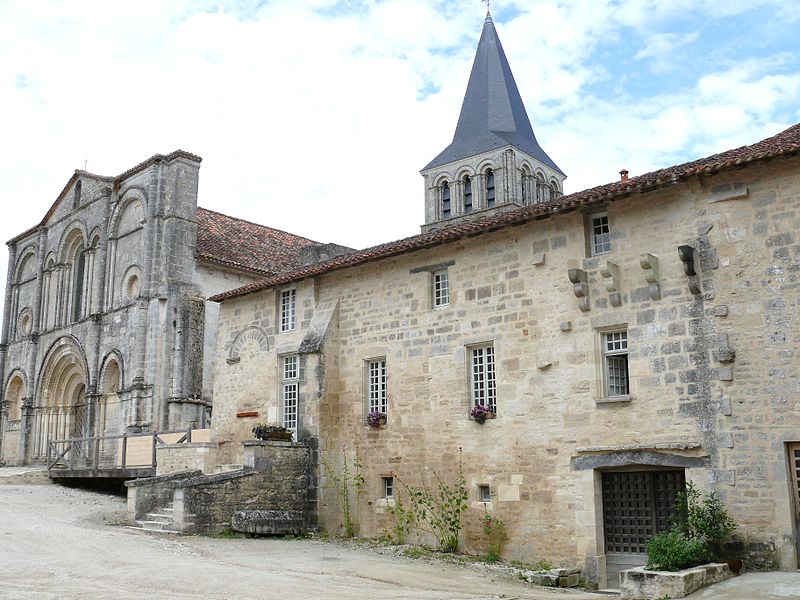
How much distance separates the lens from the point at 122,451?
2319cm

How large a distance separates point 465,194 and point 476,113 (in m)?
3.97

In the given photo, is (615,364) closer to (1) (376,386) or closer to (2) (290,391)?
(1) (376,386)

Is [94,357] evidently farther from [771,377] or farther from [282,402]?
[771,377]

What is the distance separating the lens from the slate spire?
38781 mm

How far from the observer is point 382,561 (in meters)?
14.7

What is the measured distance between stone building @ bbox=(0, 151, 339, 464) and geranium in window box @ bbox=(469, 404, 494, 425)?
42.6ft

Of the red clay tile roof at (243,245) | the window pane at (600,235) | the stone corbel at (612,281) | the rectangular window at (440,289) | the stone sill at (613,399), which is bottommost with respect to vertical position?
the stone sill at (613,399)

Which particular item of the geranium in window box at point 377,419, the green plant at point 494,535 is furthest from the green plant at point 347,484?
the green plant at point 494,535

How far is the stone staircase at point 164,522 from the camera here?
1662cm

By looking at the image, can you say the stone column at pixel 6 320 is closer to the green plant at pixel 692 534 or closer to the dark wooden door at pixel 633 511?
the dark wooden door at pixel 633 511

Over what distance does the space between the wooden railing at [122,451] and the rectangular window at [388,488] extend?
627cm

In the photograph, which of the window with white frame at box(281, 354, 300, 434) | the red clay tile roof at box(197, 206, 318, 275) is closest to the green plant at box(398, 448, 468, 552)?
the window with white frame at box(281, 354, 300, 434)

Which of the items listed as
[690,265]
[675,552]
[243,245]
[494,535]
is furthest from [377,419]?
[243,245]

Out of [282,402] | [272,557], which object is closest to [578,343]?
[272,557]
